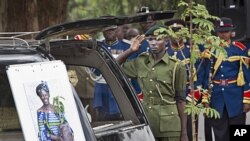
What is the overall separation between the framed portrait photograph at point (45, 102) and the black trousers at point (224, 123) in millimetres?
5479

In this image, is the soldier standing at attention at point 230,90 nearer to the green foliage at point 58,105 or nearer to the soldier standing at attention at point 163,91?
the soldier standing at attention at point 163,91

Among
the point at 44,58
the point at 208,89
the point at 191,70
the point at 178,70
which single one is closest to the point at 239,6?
the point at 208,89

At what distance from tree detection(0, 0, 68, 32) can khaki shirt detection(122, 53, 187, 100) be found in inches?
96.7

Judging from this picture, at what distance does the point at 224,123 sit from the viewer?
10383 mm

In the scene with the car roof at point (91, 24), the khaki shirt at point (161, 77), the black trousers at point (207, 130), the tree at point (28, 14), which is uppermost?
the car roof at point (91, 24)

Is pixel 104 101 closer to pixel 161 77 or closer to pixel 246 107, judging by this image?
pixel 161 77

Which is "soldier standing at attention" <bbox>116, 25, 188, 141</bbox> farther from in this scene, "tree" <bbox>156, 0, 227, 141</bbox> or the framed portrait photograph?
the framed portrait photograph

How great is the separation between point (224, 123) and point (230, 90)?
0.43 metres

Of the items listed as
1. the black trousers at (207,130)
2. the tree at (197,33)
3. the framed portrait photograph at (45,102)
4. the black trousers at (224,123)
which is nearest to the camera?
the framed portrait photograph at (45,102)

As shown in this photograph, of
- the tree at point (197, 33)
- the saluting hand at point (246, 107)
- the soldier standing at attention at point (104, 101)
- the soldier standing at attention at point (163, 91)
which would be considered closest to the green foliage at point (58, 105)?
the soldier standing at attention at point (104, 101)

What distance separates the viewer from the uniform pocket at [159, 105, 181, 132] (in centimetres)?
812

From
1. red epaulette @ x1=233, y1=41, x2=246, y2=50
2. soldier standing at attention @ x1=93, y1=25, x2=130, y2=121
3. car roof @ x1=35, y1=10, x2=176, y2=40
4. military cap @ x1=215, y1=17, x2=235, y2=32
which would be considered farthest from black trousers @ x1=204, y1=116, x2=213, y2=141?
car roof @ x1=35, y1=10, x2=176, y2=40

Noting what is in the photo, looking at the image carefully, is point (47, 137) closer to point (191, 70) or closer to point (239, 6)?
point (191, 70)

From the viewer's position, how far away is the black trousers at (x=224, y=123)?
1036cm
